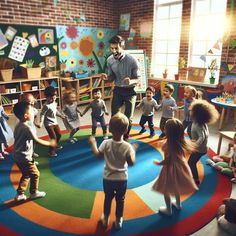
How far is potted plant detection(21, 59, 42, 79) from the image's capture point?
595 centimetres

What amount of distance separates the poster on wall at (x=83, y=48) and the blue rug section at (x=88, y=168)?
3.63 m

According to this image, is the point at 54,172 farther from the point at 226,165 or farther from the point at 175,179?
the point at 226,165

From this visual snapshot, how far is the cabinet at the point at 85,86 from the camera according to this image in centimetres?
680

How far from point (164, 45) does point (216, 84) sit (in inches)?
77.8

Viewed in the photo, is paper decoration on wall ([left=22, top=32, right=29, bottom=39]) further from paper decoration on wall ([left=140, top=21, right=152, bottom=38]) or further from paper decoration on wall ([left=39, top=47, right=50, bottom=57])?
paper decoration on wall ([left=140, top=21, right=152, bottom=38])

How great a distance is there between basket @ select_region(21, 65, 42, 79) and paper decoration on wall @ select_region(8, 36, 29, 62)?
10.3 inches

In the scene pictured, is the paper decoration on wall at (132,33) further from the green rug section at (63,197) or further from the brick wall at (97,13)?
the green rug section at (63,197)

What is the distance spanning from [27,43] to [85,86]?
1.88 meters

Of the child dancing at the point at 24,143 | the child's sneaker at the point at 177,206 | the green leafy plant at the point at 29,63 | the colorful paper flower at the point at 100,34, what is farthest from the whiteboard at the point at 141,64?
the child dancing at the point at 24,143

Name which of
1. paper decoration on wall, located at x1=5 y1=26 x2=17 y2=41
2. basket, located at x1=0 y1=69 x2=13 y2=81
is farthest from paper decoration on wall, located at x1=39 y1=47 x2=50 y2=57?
basket, located at x1=0 y1=69 x2=13 y2=81

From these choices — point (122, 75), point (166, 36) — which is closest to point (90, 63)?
point (166, 36)

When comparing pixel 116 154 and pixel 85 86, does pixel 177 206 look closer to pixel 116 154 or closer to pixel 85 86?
pixel 116 154

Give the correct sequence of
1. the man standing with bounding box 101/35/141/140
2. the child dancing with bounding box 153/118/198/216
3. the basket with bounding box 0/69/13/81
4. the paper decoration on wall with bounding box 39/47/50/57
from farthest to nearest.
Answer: the paper decoration on wall with bounding box 39/47/50/57 < the basket with bounding box 0/69/13/81 < the man standing with bounding box 101/35/141/140 < the child dancing with bounding box 153/118/198/216

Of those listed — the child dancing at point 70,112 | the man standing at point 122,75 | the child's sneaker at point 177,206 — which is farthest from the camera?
the child dancing at point 70,112
